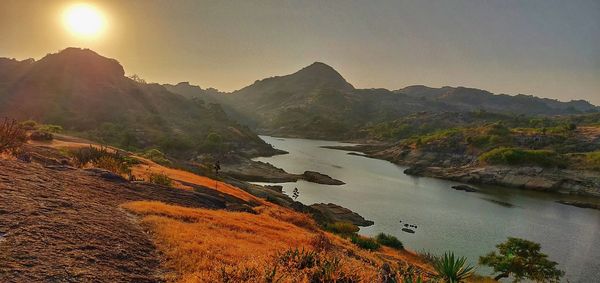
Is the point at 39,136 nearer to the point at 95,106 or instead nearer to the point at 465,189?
the point at 465,189

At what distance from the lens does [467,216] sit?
71.6m

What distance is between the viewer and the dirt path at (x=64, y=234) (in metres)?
10.2

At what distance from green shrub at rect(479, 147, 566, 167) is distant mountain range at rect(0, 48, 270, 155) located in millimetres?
90830

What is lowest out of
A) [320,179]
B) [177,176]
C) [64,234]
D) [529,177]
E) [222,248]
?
[320,179]

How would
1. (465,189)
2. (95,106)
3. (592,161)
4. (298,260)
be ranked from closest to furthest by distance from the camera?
1. (298,260)
2. (465,189)
3. (592,161)
4. (95,106)

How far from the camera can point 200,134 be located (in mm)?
162500

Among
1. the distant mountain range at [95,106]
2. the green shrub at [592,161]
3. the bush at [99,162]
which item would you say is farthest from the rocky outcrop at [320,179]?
the green shrub at [592,161]

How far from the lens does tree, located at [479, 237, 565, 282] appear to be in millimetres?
36688

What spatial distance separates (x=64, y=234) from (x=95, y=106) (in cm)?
15818

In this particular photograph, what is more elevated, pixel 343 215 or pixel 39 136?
pixel 39 136

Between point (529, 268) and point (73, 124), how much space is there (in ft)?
442

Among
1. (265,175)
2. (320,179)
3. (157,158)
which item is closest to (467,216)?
(320,179)

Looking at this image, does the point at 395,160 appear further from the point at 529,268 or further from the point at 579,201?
the point at 529,268

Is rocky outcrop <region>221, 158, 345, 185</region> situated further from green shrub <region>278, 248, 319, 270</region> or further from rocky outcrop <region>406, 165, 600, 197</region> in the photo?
green shrub <region>278, 248, 319, 270</region>
